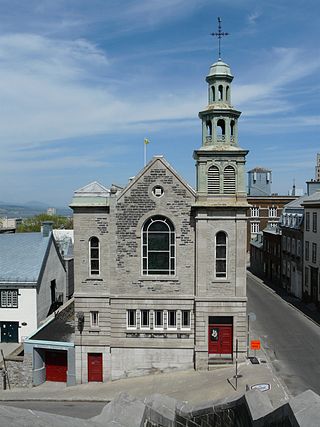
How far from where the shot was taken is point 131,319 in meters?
29.6

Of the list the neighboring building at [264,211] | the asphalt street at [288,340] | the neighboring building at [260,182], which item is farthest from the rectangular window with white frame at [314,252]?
the neighboring building at [260,182]

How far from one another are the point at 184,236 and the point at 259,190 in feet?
215

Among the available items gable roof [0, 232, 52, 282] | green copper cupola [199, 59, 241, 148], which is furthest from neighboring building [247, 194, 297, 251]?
green copper cupola [199, 59, 241, 148]

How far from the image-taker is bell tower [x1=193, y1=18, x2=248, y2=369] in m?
28.9

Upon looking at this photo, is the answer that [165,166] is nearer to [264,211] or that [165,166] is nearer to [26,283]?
[26,283]

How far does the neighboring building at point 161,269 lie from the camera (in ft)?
95.1

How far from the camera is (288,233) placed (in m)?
56.7

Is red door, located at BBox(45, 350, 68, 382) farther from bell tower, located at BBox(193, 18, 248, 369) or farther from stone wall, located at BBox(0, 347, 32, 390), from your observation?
bell tower, located at BBox(193, 18, 248, 369)

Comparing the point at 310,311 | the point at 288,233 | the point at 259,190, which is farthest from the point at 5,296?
the point at 259,190

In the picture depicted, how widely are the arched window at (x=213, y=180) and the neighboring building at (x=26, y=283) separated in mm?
17545

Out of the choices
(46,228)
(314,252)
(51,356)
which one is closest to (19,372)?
(51,356)

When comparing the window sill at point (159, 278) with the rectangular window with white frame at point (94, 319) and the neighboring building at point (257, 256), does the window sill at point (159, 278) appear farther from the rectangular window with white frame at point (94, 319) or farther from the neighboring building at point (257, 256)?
the neighboring building at point (257, 256)

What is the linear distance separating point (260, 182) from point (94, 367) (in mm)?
70011

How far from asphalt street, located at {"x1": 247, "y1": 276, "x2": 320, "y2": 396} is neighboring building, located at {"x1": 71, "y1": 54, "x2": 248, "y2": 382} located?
3.82 m
